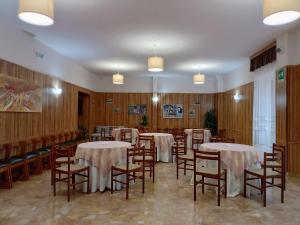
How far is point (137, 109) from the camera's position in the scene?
519 inches

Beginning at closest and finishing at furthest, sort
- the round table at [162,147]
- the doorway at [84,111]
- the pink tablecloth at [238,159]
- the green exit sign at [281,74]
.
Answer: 1. the pink tablecloth at [238,159]
2. the green exit sign at [281,74]
3. the round table at [162,147]
4. the doorway at [84,111]

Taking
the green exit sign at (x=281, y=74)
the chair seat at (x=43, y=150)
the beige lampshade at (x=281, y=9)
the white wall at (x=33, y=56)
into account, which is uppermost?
the white wall at (x=33, y=56)

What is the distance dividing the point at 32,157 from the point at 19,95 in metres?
1.55

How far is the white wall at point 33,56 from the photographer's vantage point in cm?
557

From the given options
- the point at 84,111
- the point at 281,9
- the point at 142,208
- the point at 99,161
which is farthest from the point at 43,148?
the point at 281,9

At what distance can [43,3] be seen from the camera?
3186 millimetres

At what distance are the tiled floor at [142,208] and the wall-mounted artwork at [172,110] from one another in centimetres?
818

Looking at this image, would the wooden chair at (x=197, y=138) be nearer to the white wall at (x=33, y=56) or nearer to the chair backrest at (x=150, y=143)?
the chair backrest at (x=150, y=143)

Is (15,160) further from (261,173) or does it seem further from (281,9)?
(281,9)

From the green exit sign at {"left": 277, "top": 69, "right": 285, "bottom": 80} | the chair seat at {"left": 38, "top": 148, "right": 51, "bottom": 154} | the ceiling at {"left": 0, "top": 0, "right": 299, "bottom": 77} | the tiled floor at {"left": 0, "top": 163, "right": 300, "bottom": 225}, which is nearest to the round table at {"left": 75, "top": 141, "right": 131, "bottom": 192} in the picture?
the tiled floor at {"left": 0, "top": 163, "right": 300, "bottom": 225}

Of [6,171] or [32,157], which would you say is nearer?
[6,171]

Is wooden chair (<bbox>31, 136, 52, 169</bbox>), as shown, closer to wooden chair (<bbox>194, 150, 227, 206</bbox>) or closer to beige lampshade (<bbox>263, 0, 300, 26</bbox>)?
wooden chair (<bbox>194, 150, 227, 206</bbox>)

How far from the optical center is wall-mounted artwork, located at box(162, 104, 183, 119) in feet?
43.3

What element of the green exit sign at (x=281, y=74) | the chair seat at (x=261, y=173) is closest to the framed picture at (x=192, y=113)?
the green exit sign at (x=281, y=74)
